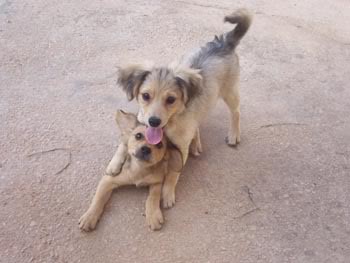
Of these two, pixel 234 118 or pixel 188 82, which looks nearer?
pixel 188 82

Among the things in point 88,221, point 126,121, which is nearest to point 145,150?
point 126,121

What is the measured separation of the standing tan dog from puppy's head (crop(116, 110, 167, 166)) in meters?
0.04

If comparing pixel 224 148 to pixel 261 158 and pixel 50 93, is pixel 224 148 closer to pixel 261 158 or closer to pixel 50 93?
pixel 261 158

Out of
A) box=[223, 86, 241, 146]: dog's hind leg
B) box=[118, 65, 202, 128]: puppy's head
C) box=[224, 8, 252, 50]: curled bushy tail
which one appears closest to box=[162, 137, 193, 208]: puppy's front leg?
box=[118, 65, 202, 128]: puppy's head

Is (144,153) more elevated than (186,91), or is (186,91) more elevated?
(186,91)

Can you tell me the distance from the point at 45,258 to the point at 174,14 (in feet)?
8.74

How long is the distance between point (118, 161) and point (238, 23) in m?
1.06

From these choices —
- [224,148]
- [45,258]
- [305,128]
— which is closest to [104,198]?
[45,258]

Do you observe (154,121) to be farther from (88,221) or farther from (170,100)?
(88,221)

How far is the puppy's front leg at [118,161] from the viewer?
2654 millimetres

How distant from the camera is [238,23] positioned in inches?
115

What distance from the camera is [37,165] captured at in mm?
2803

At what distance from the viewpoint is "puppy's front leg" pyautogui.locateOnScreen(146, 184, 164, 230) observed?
2500 mm

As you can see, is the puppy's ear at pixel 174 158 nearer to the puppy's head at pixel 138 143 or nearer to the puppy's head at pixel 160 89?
the puppy's head at pixel 138 143
